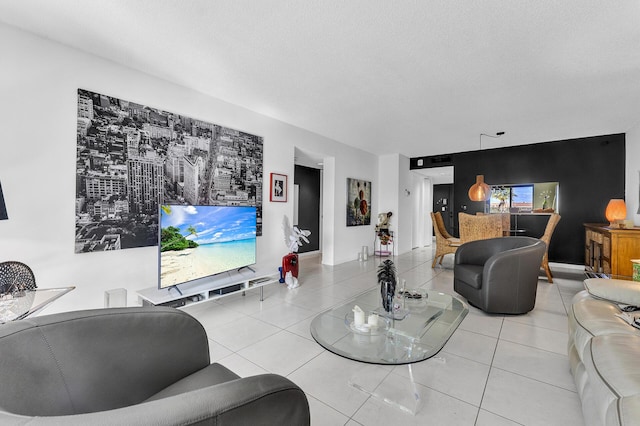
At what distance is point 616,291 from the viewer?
6.38ft

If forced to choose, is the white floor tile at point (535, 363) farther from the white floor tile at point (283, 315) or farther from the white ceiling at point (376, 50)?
the white ceiling at point (376, 50)

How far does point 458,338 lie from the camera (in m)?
2.53

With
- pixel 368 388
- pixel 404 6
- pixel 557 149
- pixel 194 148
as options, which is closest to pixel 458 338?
pixel 368 388

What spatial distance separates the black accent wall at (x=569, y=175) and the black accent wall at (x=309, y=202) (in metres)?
4.04

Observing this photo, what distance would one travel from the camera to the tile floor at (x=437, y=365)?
1.59 meters

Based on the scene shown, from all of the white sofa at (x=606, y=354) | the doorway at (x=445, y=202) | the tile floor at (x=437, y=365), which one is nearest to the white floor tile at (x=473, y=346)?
the tile floor at (x=437, y=365)

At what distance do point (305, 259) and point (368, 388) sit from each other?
4.67m

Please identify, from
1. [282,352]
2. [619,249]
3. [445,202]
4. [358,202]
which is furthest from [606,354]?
[445,202]

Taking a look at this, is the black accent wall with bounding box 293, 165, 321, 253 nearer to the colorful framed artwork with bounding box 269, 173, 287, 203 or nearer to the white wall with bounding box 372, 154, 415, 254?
the white wall with bounding box 372, 154, 415, 254

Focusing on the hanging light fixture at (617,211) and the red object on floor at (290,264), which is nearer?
the hanging light fixture at (617,211)

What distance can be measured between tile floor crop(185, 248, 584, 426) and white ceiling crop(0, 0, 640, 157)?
263cm

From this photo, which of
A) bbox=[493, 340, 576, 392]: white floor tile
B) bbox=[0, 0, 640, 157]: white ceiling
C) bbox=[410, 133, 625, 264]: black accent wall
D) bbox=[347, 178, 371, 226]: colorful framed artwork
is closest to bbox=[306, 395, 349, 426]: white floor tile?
bbox=[493, 340, 576, 392]: white floor tile

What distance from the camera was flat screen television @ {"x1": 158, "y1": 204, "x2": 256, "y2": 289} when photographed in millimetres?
2684

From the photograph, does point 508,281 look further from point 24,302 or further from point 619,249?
point 24,302
